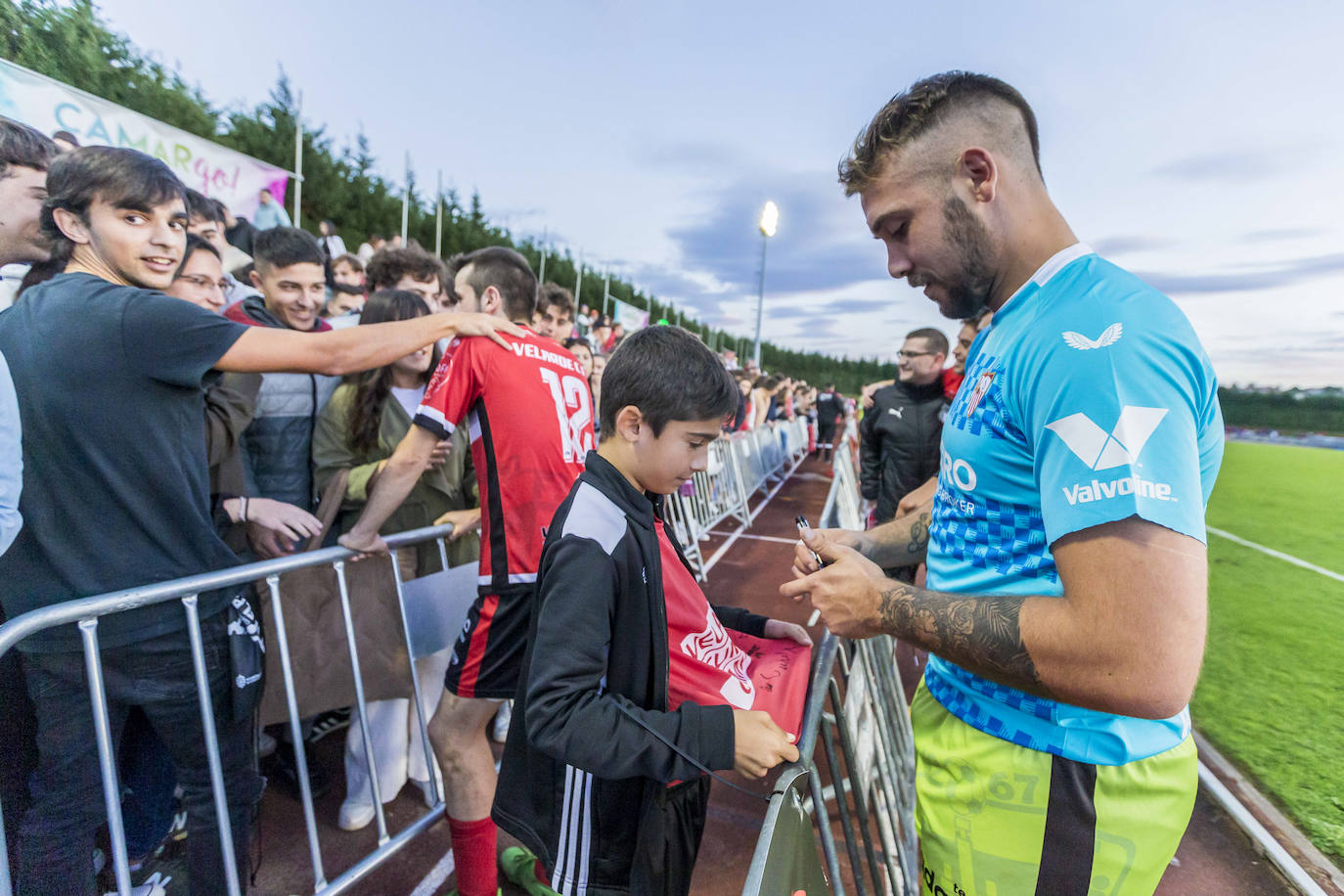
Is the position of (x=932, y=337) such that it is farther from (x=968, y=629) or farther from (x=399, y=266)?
(x=968, y=629)

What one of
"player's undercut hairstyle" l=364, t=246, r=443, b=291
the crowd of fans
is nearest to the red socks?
the crowd of fans

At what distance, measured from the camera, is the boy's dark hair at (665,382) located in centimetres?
155

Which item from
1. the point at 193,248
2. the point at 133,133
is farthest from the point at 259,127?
the point at 193,248

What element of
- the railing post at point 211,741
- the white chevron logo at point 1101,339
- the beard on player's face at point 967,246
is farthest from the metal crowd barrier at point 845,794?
the railing post at point 211,741

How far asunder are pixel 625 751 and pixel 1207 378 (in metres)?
1.31

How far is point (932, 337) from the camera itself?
5.26 m

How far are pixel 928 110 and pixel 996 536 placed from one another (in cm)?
98

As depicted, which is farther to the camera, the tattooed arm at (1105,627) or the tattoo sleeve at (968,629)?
the tattoo sleeve at (968,629)

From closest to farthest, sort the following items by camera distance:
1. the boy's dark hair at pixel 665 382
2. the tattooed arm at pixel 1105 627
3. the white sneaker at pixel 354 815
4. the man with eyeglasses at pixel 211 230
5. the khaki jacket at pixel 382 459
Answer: the tattooed arm at pixel 1105 627
the boy's dark hair at pixel 665 382
the white sneaker at pixel 354 815
the khaki jacket at pixel 382 459
the man with eyeglasses at pixel 211 230

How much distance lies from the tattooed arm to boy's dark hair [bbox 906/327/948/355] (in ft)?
15.0

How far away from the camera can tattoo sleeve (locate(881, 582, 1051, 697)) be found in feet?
3.60

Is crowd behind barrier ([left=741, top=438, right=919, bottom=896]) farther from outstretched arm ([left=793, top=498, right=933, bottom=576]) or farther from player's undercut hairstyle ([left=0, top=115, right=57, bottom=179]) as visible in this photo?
player's undercut hairstyle ([left=0, top=115, right=57, bottom=179])

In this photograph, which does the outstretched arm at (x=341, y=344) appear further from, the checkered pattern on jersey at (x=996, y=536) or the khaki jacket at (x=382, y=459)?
the checkered pattern on jersey at (x=996, y=536)

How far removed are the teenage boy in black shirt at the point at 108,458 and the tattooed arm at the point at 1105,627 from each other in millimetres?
1990
